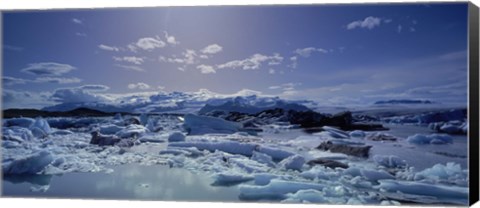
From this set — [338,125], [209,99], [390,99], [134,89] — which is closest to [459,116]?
[390,99]

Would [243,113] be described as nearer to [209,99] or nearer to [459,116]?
[209,99]

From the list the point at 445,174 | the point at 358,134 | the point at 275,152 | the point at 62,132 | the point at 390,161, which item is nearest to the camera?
the point at 445,174

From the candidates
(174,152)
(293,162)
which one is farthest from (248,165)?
A: (174,152)

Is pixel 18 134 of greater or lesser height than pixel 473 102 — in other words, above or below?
below

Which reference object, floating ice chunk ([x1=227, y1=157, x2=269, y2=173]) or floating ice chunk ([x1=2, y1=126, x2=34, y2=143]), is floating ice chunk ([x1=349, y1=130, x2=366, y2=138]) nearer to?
floating ice chunk ([x1=227, y1=157, x2=269, y2=173])

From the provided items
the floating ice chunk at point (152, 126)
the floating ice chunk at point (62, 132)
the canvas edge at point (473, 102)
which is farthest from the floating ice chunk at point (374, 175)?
the floating ice chunk at point (62, 132)

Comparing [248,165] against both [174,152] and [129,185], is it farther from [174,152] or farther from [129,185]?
[129,185]

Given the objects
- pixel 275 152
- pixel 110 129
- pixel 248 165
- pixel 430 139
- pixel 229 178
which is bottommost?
pixel 229 178
